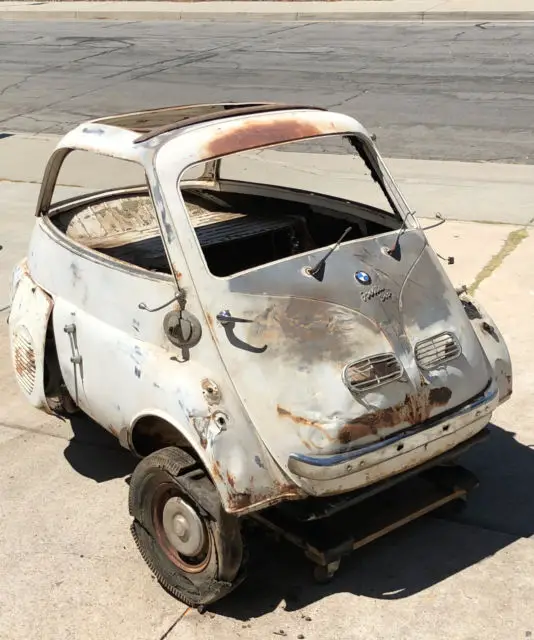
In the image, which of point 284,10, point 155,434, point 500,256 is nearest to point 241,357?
point 155,434

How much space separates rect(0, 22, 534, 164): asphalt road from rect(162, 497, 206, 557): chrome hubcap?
815 cm

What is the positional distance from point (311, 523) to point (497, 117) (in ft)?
33.4

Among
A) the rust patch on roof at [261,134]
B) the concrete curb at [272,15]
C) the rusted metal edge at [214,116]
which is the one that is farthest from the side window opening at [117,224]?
the concrete curb at [272,15]

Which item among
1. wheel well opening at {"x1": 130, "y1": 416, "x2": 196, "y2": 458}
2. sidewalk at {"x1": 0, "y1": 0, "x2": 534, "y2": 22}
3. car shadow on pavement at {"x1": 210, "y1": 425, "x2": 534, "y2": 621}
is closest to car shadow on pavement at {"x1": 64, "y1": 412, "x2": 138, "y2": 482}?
wheel well opening at {"x1": 130, "y1": 416, "x2": 196, "y2": 458}

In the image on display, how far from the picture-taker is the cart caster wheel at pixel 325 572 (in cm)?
406

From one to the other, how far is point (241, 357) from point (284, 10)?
76.8 ft

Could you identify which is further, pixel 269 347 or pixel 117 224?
pixel 117 224

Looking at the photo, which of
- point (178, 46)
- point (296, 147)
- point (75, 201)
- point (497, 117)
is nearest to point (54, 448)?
point (75, 201)

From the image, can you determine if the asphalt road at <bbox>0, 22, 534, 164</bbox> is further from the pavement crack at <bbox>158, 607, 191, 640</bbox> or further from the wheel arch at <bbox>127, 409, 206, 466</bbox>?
the pavement crack at <bbox>158, 607, 191, 640</bbox>

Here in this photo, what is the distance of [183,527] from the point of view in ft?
13.3

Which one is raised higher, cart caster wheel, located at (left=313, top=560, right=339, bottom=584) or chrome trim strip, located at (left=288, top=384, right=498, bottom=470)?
chrome trim strip, located at (left=288, top=384, right=498, bottom=470)

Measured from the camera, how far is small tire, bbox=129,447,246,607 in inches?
153

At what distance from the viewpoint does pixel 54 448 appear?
5.50 m

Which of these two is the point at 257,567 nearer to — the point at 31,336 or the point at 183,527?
the point at 183,527
